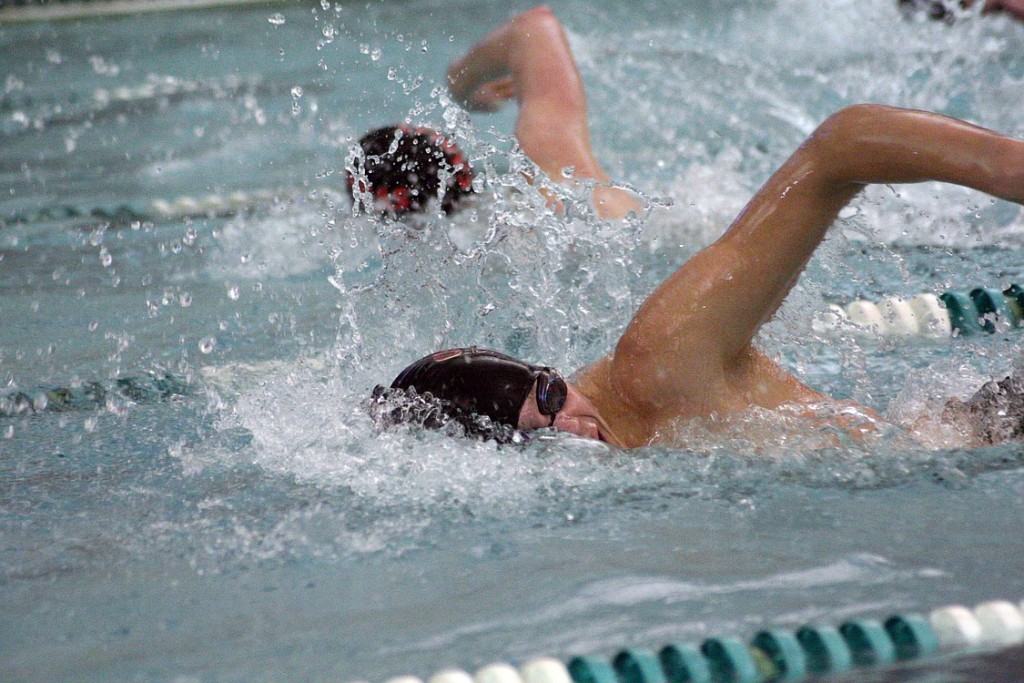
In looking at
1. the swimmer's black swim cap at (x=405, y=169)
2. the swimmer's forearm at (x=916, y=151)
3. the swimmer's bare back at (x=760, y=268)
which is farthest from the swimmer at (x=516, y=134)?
the swimmer's forearm at (x=916, y=151)

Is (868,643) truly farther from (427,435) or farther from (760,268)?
(427,435)

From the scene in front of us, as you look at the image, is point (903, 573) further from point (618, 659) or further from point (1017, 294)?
point (1017, 294)

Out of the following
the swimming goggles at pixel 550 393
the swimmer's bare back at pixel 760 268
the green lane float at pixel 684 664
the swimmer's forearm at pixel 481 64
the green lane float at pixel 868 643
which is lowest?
the green lane float at pixel 684 664

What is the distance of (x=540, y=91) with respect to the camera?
3.11 m

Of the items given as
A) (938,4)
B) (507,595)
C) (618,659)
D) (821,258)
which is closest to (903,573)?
(618,659)

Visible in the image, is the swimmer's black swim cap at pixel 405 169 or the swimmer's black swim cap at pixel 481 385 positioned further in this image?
the swimmer's black swim cap at pixel 405 169

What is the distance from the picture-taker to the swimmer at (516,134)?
107 inches

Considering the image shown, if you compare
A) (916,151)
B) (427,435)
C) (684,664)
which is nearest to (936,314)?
(916,151)

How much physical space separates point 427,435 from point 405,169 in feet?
3.19

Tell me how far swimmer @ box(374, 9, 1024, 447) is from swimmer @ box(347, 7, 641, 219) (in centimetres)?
86

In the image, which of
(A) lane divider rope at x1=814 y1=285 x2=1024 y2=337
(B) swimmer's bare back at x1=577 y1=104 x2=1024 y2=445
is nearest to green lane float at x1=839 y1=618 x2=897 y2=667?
(B) swimmer's bare back at x1=577 y1=104 x2=1024 y2=445

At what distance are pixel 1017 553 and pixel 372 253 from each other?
2.24 meters

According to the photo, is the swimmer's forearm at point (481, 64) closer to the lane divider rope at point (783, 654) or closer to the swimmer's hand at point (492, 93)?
the swimmer's hand at point (492, 93)

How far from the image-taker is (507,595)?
1647 millimetres
